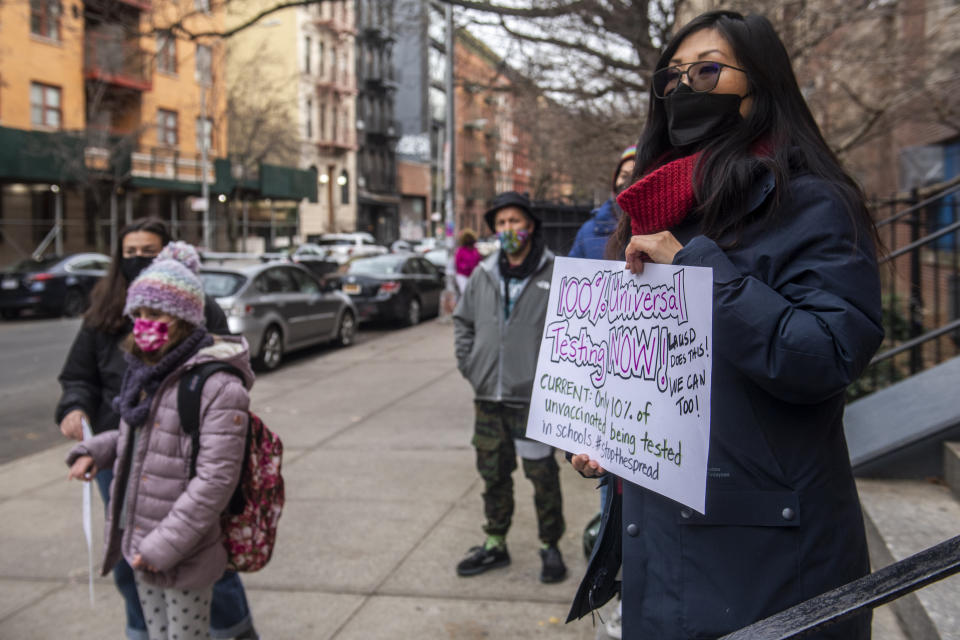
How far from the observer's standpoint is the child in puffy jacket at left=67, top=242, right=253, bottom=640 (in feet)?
9.36

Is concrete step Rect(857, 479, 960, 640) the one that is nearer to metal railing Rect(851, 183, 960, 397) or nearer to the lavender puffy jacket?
metal railing Rect(851, 183, 960, 397)

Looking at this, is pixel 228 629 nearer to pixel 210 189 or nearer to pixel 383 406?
pixel 383 406

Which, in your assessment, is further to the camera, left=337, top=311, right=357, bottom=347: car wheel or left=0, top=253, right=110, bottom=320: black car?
left=0, top=253, right=110, bottom=320: black car

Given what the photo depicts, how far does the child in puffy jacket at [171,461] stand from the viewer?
285cm

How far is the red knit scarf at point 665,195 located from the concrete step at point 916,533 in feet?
6.09

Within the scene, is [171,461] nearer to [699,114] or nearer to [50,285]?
[699,114]

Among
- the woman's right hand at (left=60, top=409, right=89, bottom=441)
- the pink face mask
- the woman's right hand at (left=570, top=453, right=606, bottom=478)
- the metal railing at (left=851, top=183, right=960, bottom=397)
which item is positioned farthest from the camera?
the metal railing at (left=851, top=183, right=960, bottom=397)

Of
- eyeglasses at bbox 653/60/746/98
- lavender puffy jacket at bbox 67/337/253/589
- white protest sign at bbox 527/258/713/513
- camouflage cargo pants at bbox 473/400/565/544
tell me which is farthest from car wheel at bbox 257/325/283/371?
eyeglasses at bbox 653/60/746/98

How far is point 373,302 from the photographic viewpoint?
53.6 feet

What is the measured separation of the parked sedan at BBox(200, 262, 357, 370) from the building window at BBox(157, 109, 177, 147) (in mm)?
25614

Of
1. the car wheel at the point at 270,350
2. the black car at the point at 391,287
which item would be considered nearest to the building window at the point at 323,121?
the black car at the point at 391,287

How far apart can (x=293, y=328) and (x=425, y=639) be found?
930 cm

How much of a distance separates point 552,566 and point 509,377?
102 cm

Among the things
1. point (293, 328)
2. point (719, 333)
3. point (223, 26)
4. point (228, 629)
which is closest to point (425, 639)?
point (228, 629)
